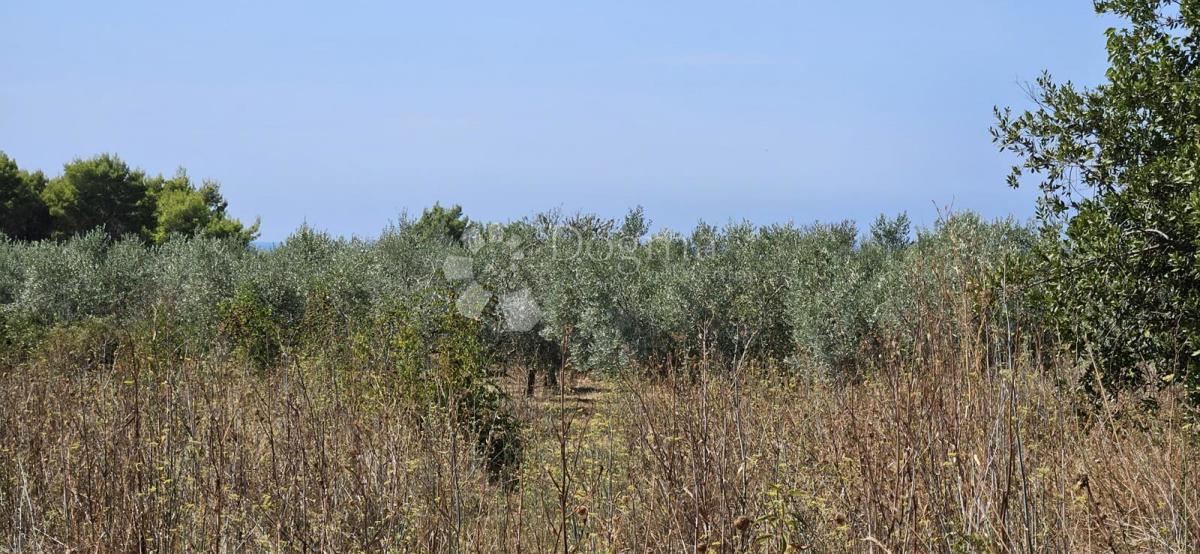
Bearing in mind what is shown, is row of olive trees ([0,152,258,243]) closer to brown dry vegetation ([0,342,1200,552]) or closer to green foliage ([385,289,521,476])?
green foliage ([385,289,521,476])

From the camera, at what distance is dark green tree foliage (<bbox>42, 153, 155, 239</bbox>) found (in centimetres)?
4584

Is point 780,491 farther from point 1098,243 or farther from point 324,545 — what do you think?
point 1098,243

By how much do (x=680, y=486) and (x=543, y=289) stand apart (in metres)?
17.4

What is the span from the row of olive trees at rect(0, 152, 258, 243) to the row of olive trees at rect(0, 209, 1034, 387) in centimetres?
1890

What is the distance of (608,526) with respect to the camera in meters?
4.05

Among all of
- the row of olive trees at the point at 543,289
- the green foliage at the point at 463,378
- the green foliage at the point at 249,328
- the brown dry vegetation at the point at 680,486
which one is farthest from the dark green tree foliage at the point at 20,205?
the brown dry vegetation at the point at 680,486

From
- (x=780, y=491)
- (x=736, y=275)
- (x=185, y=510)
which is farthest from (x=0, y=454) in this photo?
(x=736, y=275)

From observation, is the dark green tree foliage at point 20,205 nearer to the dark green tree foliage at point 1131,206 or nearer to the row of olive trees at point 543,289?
the row of olive trees at point 543,289

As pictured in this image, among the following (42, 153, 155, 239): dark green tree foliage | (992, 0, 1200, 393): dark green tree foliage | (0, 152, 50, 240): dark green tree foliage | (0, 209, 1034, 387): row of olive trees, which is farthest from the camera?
(42, 153, 155, 239): dark green tree foliage

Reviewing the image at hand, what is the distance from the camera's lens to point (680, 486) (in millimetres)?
4117

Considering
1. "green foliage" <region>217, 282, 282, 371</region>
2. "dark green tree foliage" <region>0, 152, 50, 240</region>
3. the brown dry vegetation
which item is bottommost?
the brown dry vegetation

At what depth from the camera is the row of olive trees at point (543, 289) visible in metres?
16.3

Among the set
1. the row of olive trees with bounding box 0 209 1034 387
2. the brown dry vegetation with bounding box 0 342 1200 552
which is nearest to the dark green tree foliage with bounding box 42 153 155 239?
the row of olive trees with bounding box 0 209 1034 387

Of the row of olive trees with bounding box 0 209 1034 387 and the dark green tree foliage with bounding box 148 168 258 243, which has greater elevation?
the dark green tree foliage with bounding box 148 168 258 243
